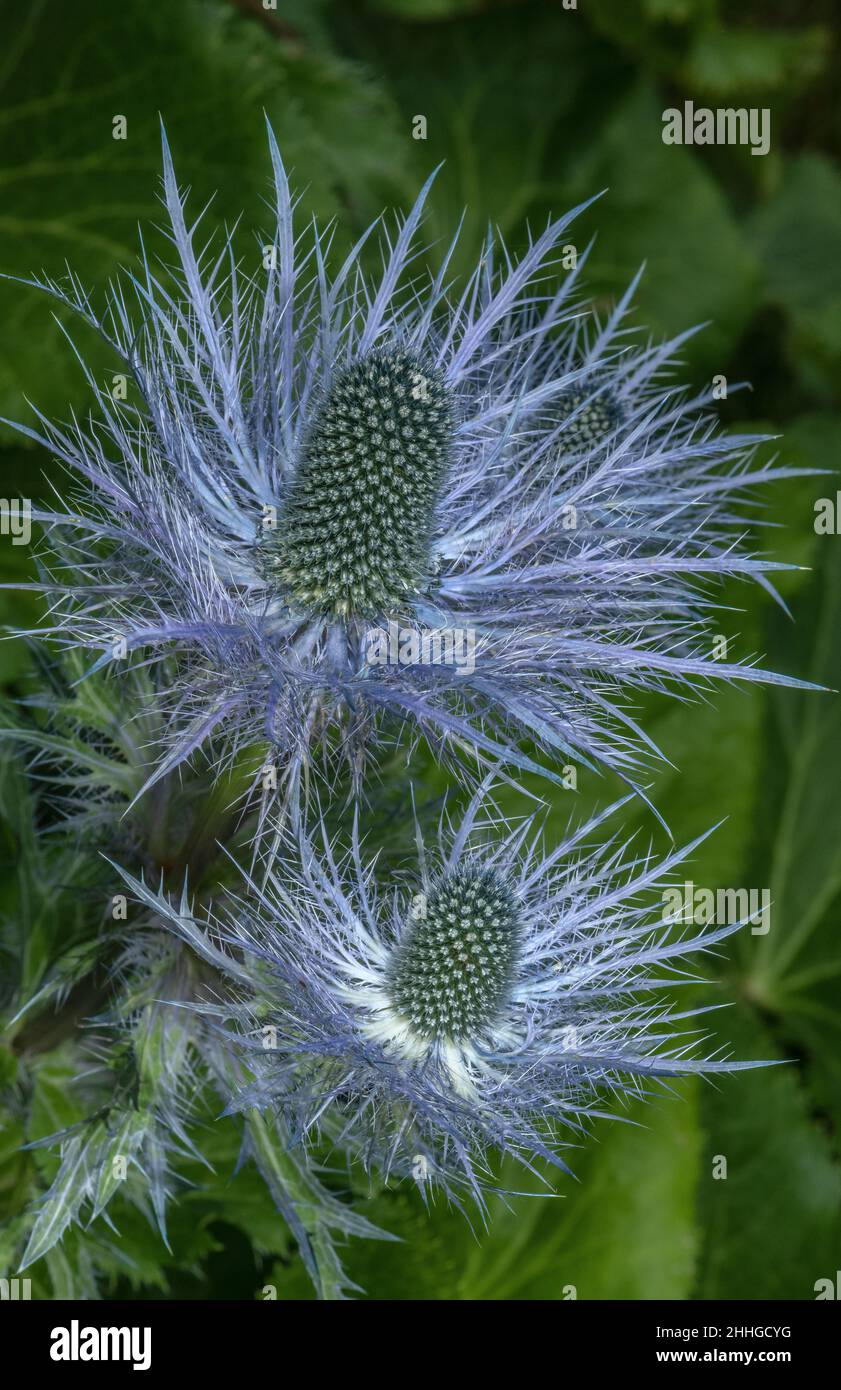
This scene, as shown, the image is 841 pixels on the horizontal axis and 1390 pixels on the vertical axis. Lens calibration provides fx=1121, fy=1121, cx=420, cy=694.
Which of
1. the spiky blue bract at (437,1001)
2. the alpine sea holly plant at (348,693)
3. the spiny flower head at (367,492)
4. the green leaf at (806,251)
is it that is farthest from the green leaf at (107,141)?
the green leaf at (806,251)

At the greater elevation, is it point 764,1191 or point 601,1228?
point 601,1228

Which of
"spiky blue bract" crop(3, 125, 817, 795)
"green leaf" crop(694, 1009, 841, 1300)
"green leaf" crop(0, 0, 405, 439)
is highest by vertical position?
"green leaf" crop(0, 0, 405, 439)

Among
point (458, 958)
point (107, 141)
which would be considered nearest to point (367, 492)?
point (458, 958)

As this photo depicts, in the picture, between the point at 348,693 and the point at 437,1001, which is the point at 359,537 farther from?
the point at 437,1001

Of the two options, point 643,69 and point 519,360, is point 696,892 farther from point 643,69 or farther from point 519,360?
point 643,69

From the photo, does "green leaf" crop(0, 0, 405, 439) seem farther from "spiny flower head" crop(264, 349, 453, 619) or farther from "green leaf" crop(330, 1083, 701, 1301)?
"green leaf" crop(330, 1083, 701, 1301)

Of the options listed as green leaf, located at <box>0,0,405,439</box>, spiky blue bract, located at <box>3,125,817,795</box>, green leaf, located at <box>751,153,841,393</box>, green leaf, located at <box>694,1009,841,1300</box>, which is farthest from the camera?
green leaf, located at <box>751,153,841,393</box>

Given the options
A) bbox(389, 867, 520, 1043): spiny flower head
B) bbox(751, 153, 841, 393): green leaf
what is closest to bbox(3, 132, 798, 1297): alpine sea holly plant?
bbox(389, 867, 520, 1043): spiny flower head
